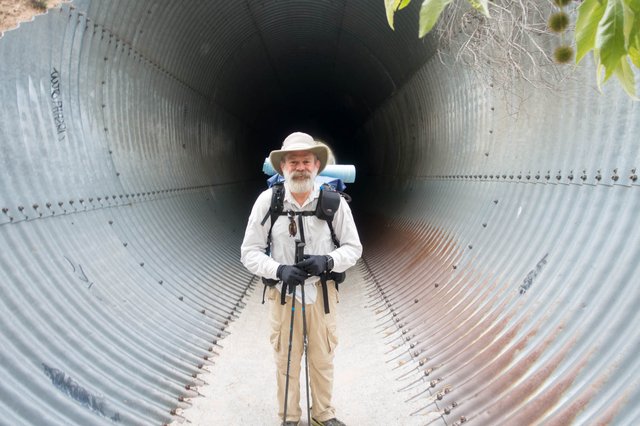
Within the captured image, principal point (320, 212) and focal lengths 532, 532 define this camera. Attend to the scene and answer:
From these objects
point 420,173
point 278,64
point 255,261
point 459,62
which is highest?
point 278,64

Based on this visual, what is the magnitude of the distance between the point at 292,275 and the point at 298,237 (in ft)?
1.05

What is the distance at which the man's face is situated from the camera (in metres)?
3.27

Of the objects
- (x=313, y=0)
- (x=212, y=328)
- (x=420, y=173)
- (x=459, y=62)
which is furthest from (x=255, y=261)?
(x=313, y=0)

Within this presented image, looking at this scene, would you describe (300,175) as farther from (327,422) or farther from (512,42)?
(512,42)

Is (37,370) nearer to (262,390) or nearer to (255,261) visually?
(255,261)

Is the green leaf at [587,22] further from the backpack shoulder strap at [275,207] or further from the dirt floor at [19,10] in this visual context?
the dirt floor at [19,10]

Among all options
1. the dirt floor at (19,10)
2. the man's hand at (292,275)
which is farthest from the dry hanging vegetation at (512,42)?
the dirt floor at (19,10)

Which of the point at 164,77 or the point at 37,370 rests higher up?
the point at 164,77

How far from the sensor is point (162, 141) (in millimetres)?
7539

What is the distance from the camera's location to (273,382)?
4457 millimetres

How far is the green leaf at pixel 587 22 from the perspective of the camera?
1316mm

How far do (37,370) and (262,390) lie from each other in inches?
71.7

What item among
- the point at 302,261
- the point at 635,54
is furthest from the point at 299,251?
the point at 635,54

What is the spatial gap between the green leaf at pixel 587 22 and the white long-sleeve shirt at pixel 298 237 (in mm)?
2074
